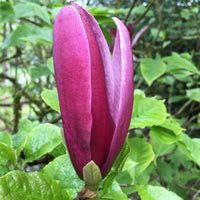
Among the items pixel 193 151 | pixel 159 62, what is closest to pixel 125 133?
pixel 193 151

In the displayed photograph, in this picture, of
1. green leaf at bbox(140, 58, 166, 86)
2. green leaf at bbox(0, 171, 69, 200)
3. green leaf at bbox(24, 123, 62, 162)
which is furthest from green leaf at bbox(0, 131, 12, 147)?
green leaf at bbox(140, 58, 166, 86)

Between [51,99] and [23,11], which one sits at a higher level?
[23,11]

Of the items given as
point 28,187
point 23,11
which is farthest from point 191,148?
point 23,11

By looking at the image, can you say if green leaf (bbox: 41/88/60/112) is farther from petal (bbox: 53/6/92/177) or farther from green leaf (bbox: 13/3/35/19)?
green leaf (bbox: 13/3/35/19)

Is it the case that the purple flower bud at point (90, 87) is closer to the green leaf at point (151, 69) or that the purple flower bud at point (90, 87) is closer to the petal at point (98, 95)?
the petal at point (98, 95)

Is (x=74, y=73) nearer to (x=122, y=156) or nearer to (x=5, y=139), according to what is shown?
(x=122, y=156)

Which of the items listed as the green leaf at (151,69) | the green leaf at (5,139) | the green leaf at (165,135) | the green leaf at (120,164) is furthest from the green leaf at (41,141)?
Answer: the green leaf at (151,69)
